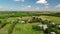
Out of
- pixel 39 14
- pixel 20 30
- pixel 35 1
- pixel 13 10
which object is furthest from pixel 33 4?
pixel 20 30

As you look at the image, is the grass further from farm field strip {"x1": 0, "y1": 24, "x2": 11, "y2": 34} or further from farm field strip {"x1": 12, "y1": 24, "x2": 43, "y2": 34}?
farm field strip {"x1": 0, "y1": 24, "x2": 11, "y2": 34}

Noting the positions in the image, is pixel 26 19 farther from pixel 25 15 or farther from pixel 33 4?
pixel 33 4

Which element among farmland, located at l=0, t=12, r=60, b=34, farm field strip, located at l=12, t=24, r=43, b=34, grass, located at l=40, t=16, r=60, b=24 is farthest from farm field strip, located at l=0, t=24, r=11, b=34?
grass, located at l=40, t=16, r=60, b=24

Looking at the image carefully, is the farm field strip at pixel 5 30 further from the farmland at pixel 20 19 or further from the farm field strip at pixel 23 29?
the farm field strip at pixel 23 29

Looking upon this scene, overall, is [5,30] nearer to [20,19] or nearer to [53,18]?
[20,19]

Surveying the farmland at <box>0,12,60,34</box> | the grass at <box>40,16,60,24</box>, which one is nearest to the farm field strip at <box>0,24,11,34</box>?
the farmland at <box>0,12,60,34</box>

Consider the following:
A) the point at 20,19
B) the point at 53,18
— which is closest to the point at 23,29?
the point at 20,19

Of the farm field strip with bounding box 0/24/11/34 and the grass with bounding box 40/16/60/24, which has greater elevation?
the grass with bounding box 40/16/60/24

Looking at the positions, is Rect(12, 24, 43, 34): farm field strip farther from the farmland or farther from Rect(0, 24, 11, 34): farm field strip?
Rect(0, 24, 11, 34): farm field strip

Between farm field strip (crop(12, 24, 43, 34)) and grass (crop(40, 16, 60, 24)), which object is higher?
grass (crop(40, 16, 60, 24))

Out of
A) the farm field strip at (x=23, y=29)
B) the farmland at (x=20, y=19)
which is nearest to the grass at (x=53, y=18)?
the farmland at (x=20, y=19)
